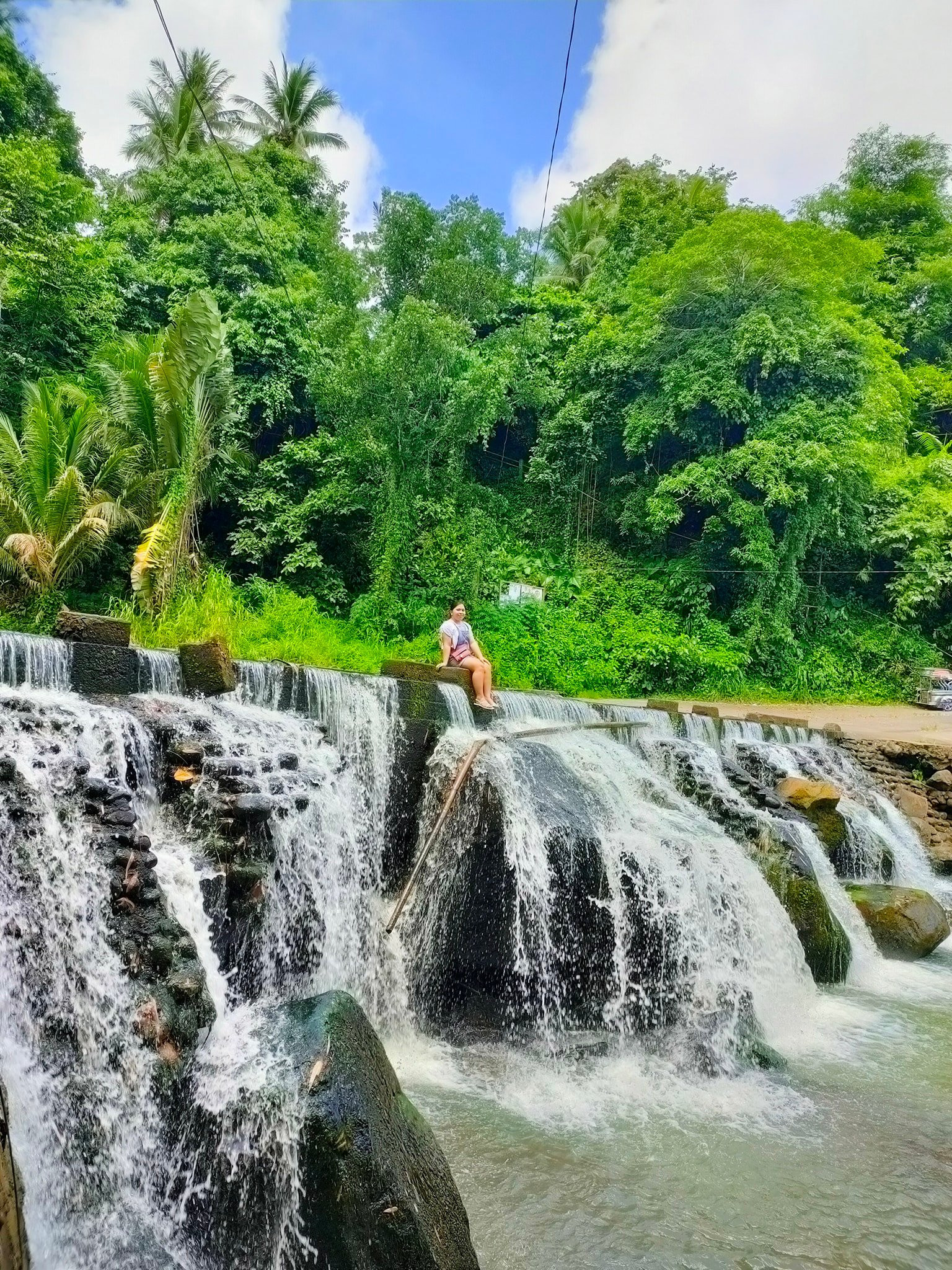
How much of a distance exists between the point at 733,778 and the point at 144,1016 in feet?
22.5

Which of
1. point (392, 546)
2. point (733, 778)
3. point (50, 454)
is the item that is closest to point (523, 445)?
point (392, 546)

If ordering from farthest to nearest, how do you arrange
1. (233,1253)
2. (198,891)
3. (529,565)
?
(529,565) < (198,891) < (233,1253)

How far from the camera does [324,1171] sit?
2.66 metres

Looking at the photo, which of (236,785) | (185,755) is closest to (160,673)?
(185,755)

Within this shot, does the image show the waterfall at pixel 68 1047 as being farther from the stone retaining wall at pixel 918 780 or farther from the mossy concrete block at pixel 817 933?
the stone retaining wall at pixel 918 780

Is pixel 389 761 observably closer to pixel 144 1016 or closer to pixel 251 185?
pixel 144 1016

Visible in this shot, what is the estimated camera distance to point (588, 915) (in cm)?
543

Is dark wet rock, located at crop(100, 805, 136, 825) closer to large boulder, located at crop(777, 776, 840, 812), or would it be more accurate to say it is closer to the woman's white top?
the woman's white top

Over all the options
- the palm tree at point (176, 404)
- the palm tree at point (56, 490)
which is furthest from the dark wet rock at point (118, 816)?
the palm tree at point (56, 490)

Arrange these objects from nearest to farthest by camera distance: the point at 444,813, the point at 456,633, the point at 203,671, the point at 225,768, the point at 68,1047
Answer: the point at 68,1047 < the point at 225,768 < the point at 444,813 < the point at 203,671 < the point at 456,633

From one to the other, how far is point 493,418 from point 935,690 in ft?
38.0

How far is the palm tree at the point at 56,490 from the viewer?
34.3 ft

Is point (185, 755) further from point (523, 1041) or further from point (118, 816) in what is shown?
point (523, 1041)

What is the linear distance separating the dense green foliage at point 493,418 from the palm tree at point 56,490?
9 centimetres
